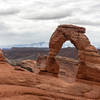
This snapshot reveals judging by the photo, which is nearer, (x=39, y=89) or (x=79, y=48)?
(x=39, y=89)

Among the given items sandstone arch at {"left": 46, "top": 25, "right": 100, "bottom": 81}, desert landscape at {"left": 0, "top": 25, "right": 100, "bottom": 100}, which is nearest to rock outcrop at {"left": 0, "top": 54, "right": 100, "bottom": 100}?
desert landscape at {"left": 0, "top": 25, "right": 100, "bottom": 100}

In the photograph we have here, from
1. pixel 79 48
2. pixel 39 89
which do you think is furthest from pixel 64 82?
pixel 79 48

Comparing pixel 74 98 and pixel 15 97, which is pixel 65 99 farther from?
pixel 15 97

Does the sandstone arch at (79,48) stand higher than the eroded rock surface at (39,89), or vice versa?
the sandstone arch at (79,48)

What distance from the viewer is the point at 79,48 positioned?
80.2 feet

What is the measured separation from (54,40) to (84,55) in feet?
17.1

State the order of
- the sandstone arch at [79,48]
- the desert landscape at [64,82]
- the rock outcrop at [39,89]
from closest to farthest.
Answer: the rock outcrop at [39,89] < the desert landscape at [64,82] < the sandstone arch at [79,48]

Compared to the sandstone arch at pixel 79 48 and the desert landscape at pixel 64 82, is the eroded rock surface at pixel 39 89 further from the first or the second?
the sandstone arch at pixel 79 48

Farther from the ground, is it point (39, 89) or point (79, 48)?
point (79, 48)

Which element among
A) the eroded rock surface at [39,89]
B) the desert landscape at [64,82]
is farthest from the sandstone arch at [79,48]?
the eroded rock surface at [39,89]

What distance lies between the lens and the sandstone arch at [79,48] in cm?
2316

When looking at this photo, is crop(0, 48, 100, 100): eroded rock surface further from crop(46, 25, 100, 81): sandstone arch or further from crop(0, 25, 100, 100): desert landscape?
crop(46, 25, 100, 81): sandstone arch

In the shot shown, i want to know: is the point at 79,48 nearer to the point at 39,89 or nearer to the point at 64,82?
the point at 64,82

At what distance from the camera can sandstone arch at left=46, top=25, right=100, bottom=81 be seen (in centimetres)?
2316
